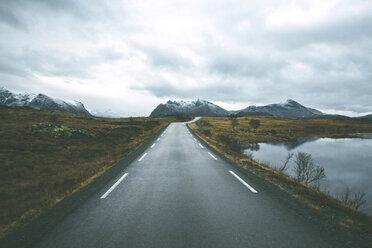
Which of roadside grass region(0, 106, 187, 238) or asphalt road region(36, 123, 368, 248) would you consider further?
roadside grass region(0, 106, 187, 238)

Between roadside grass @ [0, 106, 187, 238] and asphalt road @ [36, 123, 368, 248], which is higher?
asphalt road @ [36, 123, 368, 248]

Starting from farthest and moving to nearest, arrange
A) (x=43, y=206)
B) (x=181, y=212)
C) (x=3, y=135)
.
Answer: (x=3, y=135)
(x=43, y=206)
(x=181, y=212)

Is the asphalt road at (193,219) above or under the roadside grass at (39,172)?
above

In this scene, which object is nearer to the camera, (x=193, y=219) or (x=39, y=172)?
(x=193, y=219)

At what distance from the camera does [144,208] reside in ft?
14.6

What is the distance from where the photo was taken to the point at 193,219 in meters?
3.90

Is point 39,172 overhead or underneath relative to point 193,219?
underneath

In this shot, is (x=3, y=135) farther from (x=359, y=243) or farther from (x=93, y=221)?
(x=359, y=243)

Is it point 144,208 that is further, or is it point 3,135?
point 3,135

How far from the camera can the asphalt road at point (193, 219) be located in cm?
318

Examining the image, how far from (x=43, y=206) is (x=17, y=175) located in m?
4.95

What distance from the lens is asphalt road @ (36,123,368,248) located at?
3182 millimetres

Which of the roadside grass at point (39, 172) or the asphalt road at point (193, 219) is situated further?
the roadside grass at point (39, 172)

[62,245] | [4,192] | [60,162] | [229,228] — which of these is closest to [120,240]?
[62,245]
